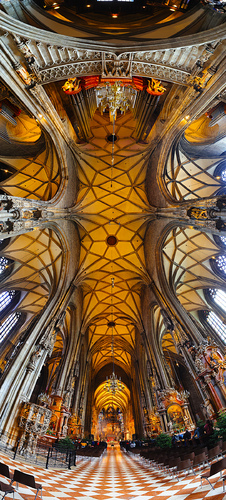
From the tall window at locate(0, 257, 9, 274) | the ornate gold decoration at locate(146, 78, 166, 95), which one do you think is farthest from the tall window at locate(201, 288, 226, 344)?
the tall window at locate(0, 257, 9, 274)

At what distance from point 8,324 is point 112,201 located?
13486mm

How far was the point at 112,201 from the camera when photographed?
20.0m

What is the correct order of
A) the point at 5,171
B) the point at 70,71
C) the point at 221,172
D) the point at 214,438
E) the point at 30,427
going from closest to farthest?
the point at 214,438 → the point at 70,71 → the point at 30,427 → the point at 221,172 → the point at 5,171

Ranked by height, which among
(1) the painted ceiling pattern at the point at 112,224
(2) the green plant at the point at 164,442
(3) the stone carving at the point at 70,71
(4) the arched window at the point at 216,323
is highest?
(1) the painted ceiling pattern at the point at 112,224

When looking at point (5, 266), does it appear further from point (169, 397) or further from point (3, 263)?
point (169, 397)

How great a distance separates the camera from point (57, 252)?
19.4m

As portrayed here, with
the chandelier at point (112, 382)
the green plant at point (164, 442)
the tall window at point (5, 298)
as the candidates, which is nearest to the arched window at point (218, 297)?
the chandelier at point (112, 382)

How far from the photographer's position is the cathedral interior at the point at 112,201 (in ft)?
30.8

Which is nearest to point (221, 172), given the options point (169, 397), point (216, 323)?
point (216, 323)

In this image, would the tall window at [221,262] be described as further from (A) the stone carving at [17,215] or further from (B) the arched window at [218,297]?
(A) the stone carving at [17,215]

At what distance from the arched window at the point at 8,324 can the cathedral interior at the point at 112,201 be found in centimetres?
13

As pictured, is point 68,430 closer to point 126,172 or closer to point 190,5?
point 126,172

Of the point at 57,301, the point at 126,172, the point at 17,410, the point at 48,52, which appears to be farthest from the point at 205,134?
the point at 17,410

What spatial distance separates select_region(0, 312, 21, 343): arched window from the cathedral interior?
13 cm
